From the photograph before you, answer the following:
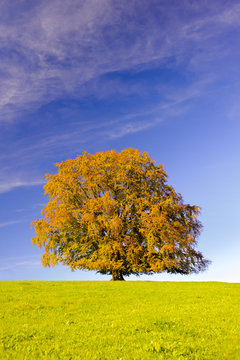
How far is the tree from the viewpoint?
110 feet

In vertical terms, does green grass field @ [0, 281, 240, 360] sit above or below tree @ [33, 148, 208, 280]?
below

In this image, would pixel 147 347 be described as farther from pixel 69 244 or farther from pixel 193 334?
pixel 69 244

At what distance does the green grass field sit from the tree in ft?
38.0

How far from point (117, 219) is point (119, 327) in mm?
20505

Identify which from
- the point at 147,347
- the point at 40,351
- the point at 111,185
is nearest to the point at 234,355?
the point at 147,347

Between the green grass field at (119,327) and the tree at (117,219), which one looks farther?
the tree at (117,219)

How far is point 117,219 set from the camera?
33.0 meters

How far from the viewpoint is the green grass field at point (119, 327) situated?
999 cm

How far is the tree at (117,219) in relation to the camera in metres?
33.5

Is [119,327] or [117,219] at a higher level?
[117,219]

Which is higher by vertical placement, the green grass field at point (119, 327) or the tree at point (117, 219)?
the tree at point (117, 219)

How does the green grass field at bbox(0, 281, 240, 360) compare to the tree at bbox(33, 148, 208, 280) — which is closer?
the green grass field at bbox(0, 281, 240, 360)

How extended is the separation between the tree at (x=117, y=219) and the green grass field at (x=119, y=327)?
11.6m

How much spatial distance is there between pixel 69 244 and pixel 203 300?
65.2 ft
